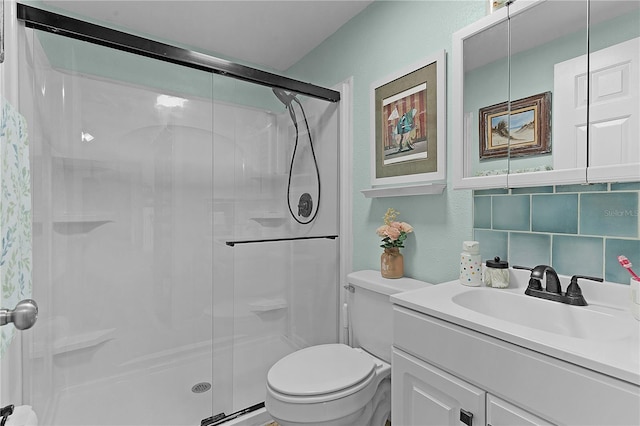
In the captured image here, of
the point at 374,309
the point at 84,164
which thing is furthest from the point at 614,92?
the point at 84,164

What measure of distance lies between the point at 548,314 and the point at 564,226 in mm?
294

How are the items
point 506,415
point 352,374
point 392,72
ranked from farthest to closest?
point 392,72
point 352,374
point 506,415

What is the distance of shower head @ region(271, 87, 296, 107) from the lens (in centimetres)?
183

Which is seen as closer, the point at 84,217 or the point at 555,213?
the point at 555,213

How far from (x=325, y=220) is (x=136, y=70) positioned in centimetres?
126

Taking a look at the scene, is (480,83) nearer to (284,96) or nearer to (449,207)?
(449,207)

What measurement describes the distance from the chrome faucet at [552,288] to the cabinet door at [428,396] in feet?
1.31

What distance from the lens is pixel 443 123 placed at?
1.42 metres

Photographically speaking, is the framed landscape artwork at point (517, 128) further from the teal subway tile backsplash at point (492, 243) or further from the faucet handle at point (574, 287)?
the faucet handle at point (574, 287)

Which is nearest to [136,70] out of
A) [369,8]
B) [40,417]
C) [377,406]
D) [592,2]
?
[369,8]

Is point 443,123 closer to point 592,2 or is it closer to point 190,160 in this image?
point 592,2

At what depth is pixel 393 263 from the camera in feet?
5.18

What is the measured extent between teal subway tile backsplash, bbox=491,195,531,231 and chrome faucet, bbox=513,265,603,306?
0.17m

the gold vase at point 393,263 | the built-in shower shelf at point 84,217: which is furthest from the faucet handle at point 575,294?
the built-in shower shelf at point 84,217
